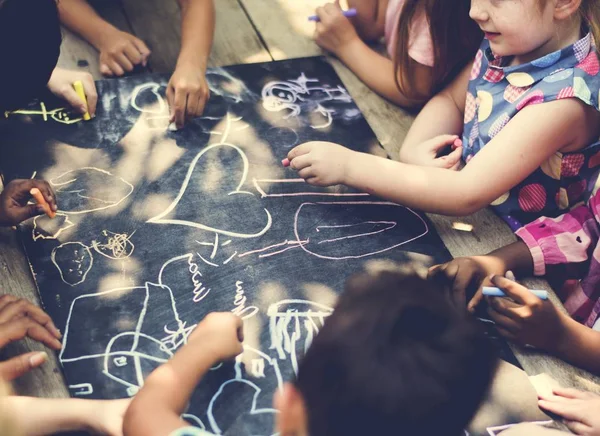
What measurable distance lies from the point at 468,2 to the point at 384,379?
0.88 meters

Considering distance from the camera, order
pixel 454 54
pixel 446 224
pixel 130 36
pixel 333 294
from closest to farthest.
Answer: pixel 333 294
pixel 446 224
pixel 454 54
pixel 130 36

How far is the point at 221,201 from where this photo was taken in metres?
1.24

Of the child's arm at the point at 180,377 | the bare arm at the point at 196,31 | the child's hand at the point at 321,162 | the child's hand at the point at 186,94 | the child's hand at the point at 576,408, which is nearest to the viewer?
the child's arm at the point at 180,377

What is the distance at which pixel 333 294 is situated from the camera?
3.70 feet

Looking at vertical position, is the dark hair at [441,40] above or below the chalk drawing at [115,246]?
above

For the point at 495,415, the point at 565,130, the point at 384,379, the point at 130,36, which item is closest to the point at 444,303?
→ the point at 384,379

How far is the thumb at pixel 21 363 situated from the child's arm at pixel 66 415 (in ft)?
0.14

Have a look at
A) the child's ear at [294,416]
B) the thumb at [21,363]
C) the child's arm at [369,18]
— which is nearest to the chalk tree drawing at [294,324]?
the child's ear at [294,416]


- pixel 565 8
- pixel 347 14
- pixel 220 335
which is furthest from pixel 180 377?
pixel 347 14

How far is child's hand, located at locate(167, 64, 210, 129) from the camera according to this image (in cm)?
134

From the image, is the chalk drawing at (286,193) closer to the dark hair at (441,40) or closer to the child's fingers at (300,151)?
the child's fingers at (300,151)

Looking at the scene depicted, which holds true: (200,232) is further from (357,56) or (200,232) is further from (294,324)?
(357,56)

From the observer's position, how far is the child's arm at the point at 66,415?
0.95m

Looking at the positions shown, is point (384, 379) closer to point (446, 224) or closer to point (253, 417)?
point (253, 417)
